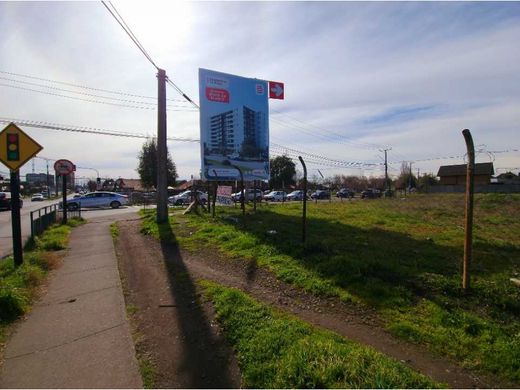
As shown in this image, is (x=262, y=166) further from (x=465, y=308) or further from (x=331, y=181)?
(x=331, y=181)

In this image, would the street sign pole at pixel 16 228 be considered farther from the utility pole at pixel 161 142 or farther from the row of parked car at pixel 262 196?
the row of parked car at pixel 262 196

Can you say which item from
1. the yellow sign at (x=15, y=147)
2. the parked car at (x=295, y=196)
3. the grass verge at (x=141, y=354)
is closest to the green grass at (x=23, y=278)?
the grass verge at (x=141, y=354)

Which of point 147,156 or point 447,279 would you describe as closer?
point 447,279

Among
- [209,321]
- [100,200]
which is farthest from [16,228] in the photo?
[100,200]

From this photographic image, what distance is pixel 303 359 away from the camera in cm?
341

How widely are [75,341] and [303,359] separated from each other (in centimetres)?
277

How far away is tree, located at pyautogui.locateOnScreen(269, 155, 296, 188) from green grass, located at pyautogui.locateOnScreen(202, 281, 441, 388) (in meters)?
68.6

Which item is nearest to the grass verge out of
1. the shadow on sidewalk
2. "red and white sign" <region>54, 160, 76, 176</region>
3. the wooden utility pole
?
the shadow on sidewalk

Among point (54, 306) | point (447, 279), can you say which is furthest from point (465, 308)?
point (54, 306)

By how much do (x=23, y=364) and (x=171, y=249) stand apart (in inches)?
238

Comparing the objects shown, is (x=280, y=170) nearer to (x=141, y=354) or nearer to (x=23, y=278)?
(x=23, y=278)

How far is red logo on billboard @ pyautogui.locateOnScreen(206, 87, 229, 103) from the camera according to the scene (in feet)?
61.1

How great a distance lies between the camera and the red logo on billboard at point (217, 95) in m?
18.6

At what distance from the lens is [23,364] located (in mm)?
3914
